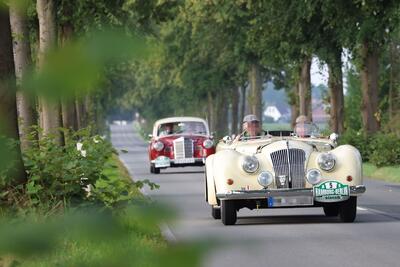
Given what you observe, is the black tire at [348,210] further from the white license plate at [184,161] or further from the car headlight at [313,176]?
the white license plate at [184,161]

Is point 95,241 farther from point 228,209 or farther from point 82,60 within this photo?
point 228,209

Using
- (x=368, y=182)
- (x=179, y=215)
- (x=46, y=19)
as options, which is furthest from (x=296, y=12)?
(x=179, y=215)

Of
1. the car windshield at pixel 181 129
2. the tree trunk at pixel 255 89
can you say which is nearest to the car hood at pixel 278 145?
the car windshield at pixel 181 129

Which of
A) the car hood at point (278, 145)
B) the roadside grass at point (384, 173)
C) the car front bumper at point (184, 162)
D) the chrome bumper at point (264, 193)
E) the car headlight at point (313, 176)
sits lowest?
the roadside grass at point (384, 173)

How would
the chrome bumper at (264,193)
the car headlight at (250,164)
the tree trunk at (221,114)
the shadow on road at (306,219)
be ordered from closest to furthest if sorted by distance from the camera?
1. the chrome bumper at (264,193)
2. the car headlight at (250,164)
3. the shadow on road at (306,219)
4. the tree trunk at (221,114)

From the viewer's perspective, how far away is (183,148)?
37.3 metres

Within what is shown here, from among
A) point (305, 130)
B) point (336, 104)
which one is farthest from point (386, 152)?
point (305, 130)

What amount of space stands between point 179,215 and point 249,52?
183 feet

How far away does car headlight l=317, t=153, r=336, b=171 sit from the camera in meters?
16.4

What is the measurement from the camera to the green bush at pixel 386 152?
35344mm

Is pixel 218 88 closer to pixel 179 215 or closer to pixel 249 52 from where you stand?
pixel 249 52

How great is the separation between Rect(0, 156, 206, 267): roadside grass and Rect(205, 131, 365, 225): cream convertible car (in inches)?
544

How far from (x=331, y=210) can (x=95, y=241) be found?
16298mm

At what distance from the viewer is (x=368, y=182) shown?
31.3 meters
